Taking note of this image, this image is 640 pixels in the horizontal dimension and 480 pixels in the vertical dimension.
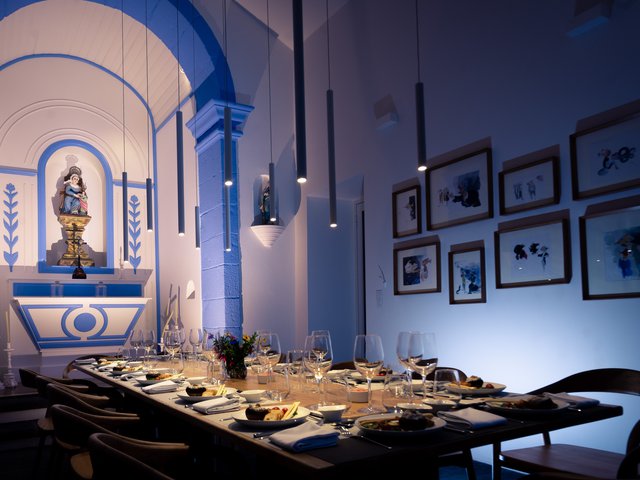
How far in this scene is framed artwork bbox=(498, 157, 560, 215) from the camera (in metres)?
3.40

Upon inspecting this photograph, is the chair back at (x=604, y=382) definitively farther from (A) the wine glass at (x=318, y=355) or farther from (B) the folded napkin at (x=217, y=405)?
(B) the folded napkin at (x=217, y=405)

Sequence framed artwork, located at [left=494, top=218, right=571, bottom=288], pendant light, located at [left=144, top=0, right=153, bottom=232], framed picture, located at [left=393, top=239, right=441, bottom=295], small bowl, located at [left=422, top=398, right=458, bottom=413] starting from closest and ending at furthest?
small bowl, located at [left=422, top=398, right=458, bottom=413] → framed artwork, located at [left=494, top=218, right=571, bottom=288] → framed picture, located at [left=393, top=239, right=441, bottom=295] → pendant light, located at [left=144, top=0, right=153, bottom=232]

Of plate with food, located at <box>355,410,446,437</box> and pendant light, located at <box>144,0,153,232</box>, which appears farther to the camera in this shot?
pendant light, located at <box>144,0,153,232</box>

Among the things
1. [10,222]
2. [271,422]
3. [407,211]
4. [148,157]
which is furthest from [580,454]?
[148,157]

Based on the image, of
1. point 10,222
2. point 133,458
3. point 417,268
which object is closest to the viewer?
point 133,458

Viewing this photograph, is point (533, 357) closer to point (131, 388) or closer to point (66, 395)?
point (131, 388)

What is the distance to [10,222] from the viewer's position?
7859 mm

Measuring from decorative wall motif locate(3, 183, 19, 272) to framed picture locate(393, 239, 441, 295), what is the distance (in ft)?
18.4

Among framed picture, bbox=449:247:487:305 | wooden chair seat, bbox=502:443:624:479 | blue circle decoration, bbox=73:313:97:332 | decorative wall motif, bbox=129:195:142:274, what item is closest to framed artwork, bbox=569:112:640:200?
framed picture, bbox=449:247:487:305

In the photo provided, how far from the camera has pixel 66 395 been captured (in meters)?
2.55

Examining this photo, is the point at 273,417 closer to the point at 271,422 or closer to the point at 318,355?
the point at 271,422

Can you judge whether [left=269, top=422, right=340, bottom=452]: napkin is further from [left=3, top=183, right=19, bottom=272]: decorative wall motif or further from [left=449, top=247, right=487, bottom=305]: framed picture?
[left=3, top=183, right=19, bottom=272]: decorative wall motif

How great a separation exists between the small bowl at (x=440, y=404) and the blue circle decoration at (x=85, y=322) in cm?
633

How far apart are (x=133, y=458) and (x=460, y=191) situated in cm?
325
